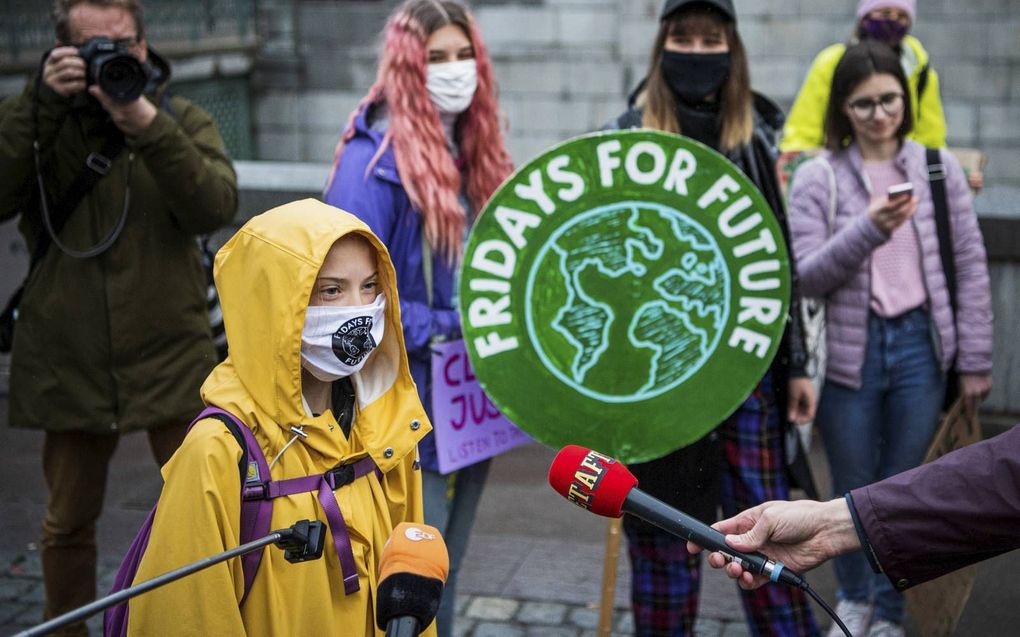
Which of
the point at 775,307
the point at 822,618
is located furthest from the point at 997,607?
the point at 775,307

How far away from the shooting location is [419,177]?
140 inches

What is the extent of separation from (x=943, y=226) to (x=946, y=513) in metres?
1.99

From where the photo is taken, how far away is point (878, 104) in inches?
159

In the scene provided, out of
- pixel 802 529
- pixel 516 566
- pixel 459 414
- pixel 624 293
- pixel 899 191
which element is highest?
pixel 899 191

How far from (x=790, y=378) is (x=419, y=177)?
4.02 feet

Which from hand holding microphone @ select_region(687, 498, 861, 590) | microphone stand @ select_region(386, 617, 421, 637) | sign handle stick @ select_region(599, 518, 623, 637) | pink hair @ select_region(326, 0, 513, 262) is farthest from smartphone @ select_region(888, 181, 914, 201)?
microphone stand @ select_region(386, 617, 421, 637)

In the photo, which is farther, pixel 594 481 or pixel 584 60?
pixel 584 60

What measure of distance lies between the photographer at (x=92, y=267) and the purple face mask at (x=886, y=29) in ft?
10.6

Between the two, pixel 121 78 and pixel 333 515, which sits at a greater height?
pixel 121 78

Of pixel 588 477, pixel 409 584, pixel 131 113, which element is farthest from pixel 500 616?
pixel 409 584

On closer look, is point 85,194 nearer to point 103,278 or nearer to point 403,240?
point 103,278

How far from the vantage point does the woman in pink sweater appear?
404cm

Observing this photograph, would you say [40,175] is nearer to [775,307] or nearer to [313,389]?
[313,389]

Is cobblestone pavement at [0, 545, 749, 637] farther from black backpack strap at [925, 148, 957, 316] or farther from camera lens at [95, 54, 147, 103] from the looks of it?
camera lens at [95, 54, 147, 103]
